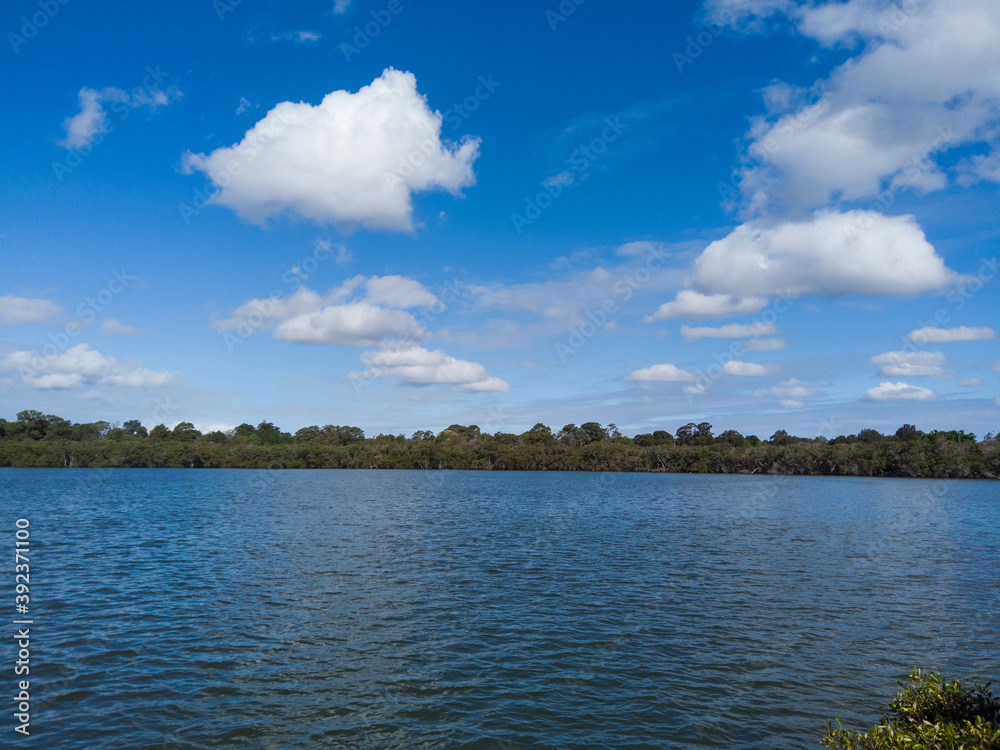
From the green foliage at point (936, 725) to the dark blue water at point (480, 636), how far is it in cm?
407

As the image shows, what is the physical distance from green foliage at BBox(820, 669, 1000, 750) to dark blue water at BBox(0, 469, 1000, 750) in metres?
4.07

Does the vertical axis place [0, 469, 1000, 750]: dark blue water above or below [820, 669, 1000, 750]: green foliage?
below

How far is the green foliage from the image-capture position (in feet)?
29.8

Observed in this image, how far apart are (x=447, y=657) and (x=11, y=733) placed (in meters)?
11.6

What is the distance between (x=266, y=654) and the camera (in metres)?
19.2

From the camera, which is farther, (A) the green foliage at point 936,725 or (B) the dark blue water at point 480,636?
(B) the dark blue water at point 480,636

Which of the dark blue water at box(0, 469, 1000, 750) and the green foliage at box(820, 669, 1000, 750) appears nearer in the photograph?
the green foliage at box(820, 669, 1000, 750)

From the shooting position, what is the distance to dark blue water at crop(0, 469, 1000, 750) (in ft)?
48.5

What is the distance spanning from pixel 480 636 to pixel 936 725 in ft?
48.8

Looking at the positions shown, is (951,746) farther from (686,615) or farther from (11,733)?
(11,733)

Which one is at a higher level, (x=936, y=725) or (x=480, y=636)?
(x=936, y=725)

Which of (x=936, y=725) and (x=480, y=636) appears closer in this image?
(x=936, y=725)

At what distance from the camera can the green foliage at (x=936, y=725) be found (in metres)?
9.08

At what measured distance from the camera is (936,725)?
968cm
